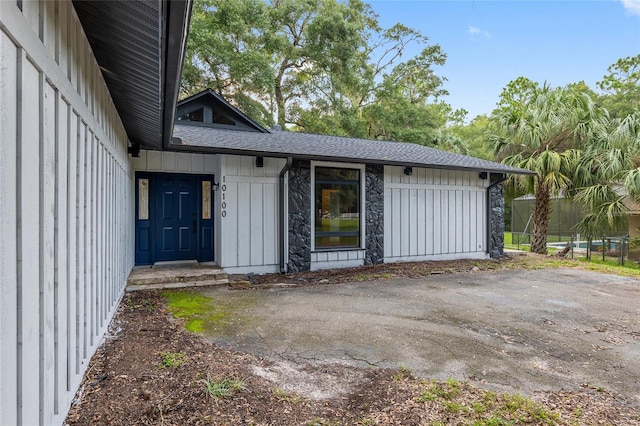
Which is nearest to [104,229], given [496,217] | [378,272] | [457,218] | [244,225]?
[244,225]

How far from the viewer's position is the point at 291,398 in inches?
101

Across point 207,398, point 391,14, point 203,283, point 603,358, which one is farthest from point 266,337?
point 391,14

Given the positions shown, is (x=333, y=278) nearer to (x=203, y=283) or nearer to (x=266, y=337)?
(x=203, y=283)

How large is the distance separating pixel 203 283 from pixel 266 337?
2868 millimetres

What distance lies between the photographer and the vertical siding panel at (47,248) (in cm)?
179

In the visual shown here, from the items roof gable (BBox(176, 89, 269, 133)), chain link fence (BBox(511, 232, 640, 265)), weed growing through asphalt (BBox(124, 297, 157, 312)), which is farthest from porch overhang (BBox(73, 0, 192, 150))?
chain link fence (BBox(511, 232, 640, 265))

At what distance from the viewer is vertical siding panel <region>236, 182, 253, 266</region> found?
Answer: 7160 mm

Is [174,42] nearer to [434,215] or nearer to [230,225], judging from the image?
[230,225]

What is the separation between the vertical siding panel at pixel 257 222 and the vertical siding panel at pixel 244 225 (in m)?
0.06

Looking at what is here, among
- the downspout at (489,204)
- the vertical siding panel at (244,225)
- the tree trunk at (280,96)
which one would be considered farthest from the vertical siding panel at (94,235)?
the tree trunk at (280,96)

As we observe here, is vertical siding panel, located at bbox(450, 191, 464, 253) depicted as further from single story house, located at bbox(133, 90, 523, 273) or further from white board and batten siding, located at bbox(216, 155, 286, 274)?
white board and batten siding, located at bbox(216, 155, 286, 274)

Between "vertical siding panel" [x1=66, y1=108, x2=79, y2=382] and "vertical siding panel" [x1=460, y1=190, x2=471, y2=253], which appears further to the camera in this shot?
"vertical siding panel" [x1=460, y1=190, x2=471, y2=253]

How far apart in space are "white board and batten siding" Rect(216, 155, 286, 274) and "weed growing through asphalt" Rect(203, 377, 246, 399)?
439cm

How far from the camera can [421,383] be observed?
2824mm
